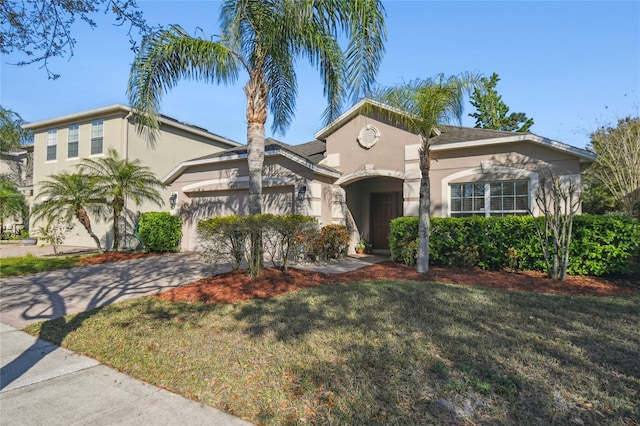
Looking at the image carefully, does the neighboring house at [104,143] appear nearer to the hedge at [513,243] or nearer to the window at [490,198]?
the hedge at [513,243]

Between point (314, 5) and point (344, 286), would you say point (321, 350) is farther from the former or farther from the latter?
point (314, 5)

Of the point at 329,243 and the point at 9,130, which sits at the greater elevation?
the point at 9,130

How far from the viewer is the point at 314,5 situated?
712cm

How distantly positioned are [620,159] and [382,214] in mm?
13550

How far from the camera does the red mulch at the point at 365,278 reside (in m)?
6.66

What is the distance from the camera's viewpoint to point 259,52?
804 centimetres

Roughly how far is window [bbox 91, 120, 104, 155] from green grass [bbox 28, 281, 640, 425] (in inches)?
520

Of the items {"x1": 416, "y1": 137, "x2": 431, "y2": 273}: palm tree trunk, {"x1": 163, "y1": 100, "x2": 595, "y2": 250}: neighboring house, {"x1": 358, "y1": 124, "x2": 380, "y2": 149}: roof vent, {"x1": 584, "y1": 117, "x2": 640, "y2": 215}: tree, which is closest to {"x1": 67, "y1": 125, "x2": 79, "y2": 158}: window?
{"x1": 163, "y1": 100, "x2": 595, "y2": 250}: neighboring house

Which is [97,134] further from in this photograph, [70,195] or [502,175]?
[502,175]

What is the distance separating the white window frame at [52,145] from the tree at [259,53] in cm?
1363

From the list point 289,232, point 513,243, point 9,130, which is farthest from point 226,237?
point 9,130

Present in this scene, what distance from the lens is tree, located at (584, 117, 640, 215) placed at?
655 inches

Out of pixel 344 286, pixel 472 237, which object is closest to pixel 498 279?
pixel 472 237

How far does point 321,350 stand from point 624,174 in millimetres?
20882
